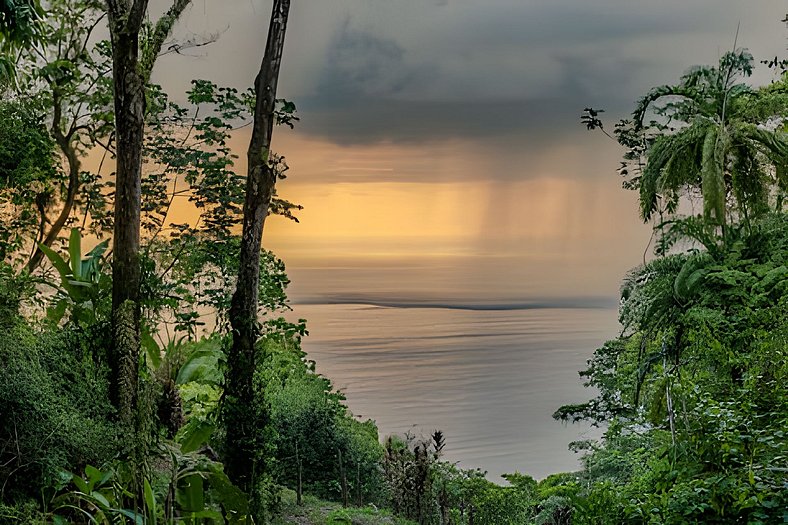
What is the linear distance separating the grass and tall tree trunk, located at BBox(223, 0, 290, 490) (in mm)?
982

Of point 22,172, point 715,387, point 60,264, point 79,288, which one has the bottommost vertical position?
point 715,387

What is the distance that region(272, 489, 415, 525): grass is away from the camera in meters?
5.07

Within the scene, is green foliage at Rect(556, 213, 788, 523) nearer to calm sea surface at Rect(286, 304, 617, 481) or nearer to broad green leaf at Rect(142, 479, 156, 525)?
broad green leaf at Rect(142, 479, 156, 525)

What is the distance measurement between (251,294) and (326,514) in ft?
6.89

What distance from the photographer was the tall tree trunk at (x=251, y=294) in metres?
3.90

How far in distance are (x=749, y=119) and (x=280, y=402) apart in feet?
11.7

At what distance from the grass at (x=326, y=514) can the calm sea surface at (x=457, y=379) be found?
1.12 m

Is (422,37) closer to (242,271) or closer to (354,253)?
(354,253)

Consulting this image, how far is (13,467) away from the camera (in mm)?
2852

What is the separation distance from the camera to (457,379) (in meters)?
7.27

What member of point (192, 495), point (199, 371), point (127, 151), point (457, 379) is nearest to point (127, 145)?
point (127, 151)

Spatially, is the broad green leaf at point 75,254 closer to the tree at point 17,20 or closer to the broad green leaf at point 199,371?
the broad green leaf at point 199,371

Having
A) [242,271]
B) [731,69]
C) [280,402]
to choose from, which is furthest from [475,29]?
[242,271]

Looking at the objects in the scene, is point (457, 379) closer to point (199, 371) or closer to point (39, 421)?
point (199, 371)
